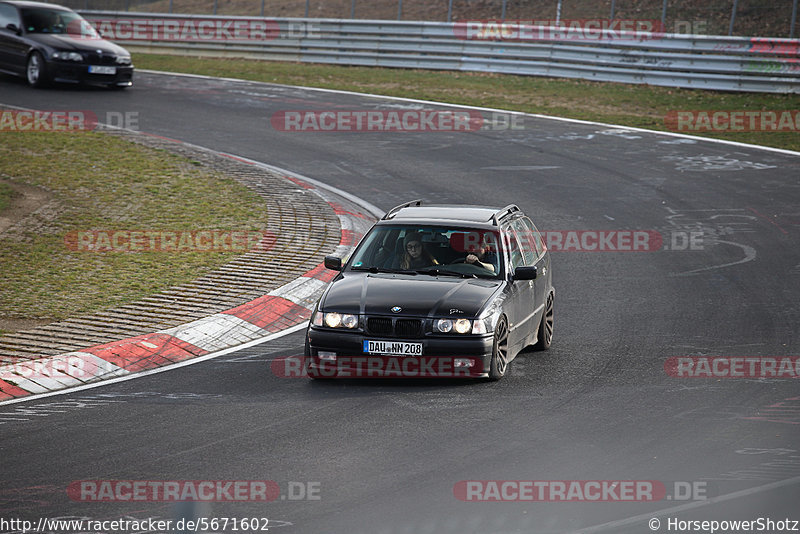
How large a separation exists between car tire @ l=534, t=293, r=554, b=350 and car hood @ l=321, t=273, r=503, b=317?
105 centimetres

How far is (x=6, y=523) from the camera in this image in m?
6.05

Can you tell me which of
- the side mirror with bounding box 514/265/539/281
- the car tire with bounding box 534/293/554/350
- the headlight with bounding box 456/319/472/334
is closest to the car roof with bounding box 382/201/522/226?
the side mirror with bounding box 514/265/539/281

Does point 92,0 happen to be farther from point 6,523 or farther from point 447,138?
point 6,523

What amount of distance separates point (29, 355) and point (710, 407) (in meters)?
6.09

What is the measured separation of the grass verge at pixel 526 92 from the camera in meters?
24.9

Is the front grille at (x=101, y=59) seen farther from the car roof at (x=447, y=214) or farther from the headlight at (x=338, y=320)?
the headlight at (x=338, y=320)

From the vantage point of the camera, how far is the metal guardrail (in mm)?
26031

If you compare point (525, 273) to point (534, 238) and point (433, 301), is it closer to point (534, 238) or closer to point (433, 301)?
point (433, 301)

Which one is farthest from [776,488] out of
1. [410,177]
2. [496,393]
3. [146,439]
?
[410,177]

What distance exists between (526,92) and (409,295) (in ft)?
64.3

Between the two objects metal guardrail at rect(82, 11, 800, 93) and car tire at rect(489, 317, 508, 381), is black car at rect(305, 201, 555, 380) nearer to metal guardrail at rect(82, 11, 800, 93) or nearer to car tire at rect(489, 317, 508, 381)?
car tire at rect(489, 317, 508, 381)

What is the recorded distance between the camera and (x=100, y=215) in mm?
15109

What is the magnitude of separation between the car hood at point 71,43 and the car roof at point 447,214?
56.6 ft

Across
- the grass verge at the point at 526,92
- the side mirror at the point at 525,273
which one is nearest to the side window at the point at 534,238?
the side mirror at the point at 525,273
